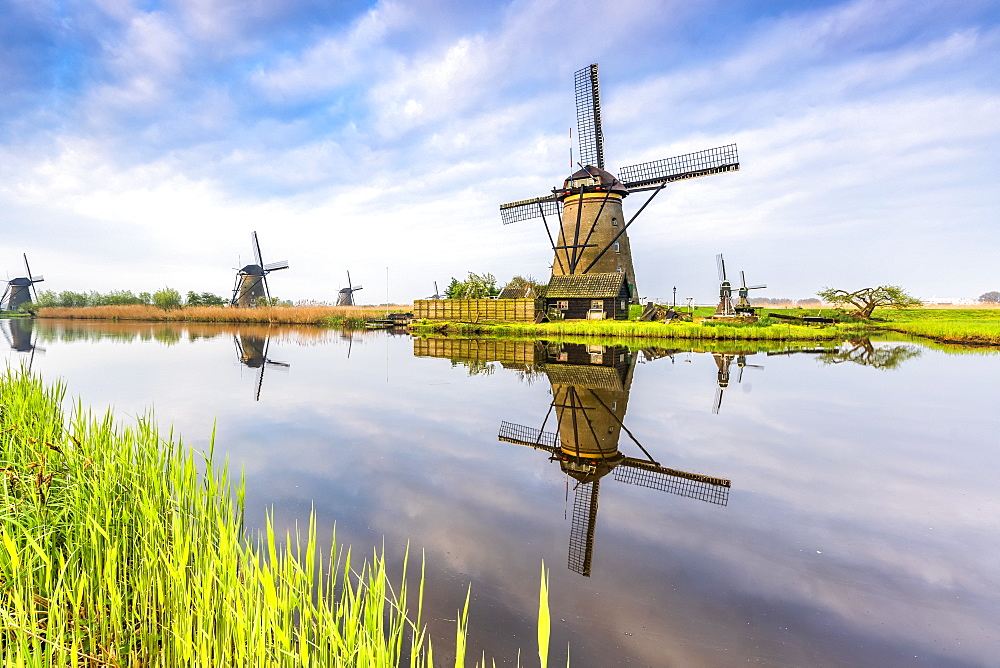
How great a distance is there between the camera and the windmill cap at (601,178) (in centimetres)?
2841

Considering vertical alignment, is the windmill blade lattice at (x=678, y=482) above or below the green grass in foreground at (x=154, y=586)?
below

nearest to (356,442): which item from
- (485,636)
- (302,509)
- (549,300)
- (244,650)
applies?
(302,509)

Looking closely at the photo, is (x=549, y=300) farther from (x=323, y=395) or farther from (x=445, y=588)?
(x=445, y=588)

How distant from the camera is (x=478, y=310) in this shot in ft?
106

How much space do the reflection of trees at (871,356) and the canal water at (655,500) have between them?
16.1ft

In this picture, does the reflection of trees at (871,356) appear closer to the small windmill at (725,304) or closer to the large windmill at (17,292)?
the small windmill at (725,304)

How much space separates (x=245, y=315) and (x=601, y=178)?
120 feet

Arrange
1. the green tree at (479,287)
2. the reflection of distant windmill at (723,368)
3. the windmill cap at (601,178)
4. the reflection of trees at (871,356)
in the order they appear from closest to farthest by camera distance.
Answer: the reflection of distant windmill at (723,368) → the reflection of trees at (871,356) → the windmill cap at (601,178) → the green tree at (479,287)

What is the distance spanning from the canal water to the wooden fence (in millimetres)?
18429

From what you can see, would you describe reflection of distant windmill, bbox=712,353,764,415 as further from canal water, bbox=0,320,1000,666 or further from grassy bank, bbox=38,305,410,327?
grassy bank, bbox=38,305,410,327

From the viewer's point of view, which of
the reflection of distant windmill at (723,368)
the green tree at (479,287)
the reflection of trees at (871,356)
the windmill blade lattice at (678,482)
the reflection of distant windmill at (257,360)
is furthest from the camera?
the green tree at (479,287)

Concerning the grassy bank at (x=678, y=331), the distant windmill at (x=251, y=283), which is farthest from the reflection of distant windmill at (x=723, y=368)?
the distant windmill at (x=251, y=283)

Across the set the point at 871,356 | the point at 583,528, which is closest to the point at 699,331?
the point at 871,356

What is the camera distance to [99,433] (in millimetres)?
3926
